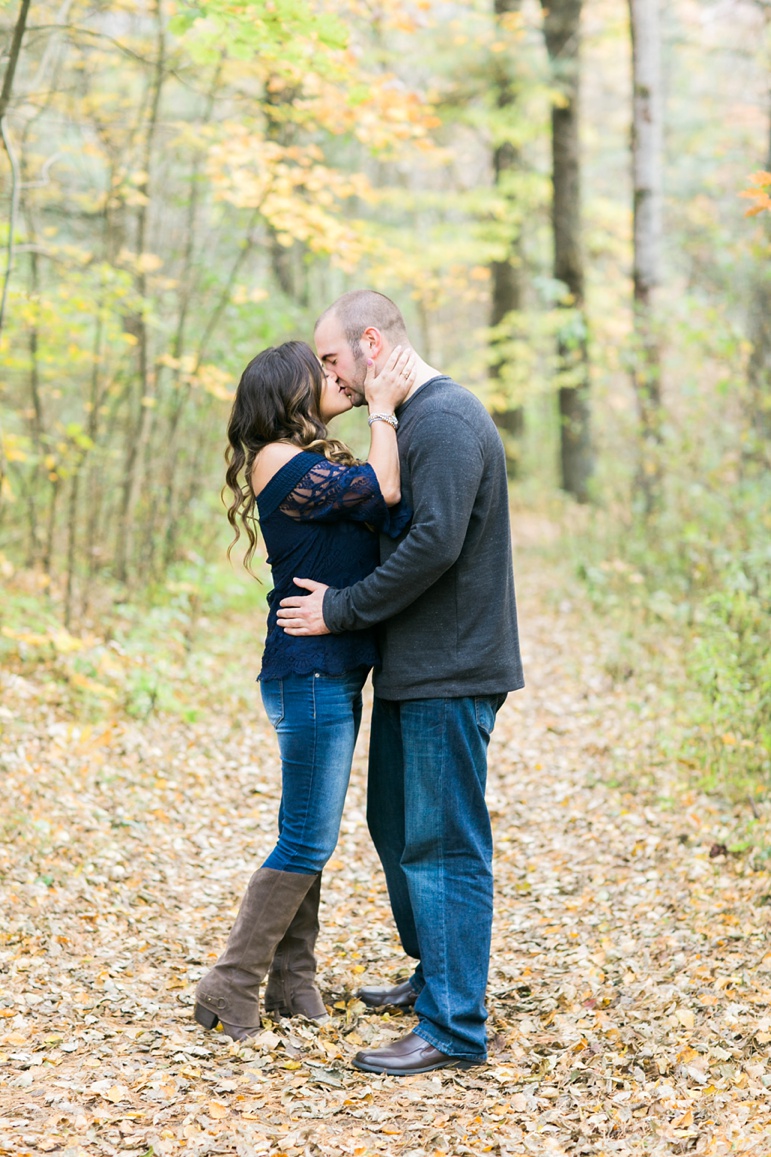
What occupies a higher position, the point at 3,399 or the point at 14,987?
the point at 3,399

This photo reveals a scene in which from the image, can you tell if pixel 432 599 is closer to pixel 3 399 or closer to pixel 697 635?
pixel 697 635

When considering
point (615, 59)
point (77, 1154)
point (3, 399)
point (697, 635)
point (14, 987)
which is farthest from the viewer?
point (615, 59)

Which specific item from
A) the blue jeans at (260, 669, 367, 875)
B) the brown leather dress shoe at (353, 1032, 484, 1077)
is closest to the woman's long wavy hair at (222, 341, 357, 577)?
the blue jeans at (260, 669, 367, 875)

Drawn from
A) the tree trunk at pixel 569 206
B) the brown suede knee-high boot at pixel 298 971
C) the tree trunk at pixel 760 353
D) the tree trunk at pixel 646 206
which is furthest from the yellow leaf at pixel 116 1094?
the tree trunk at pixel 569 206

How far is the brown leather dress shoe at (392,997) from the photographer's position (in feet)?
11.5

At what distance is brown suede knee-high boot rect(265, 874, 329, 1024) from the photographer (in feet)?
11.0

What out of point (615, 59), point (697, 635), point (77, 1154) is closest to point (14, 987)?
→ point (77, 1154)

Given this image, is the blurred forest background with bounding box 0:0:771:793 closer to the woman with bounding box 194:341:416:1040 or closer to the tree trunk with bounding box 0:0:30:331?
the tree trunk with bounding box 0:0:30:331

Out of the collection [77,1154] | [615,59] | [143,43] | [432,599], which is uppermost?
[615,59]

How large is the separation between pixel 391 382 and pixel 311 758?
→ 45.4 inches

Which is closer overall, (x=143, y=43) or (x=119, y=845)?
(x=119, y=845)

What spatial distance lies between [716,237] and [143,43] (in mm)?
4765

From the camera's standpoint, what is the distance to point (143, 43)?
7953mm

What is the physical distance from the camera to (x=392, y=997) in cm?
352
